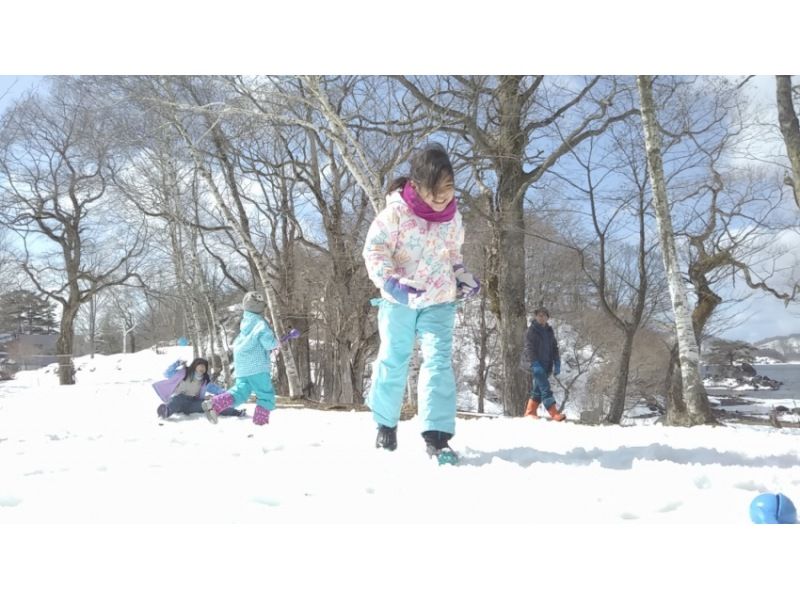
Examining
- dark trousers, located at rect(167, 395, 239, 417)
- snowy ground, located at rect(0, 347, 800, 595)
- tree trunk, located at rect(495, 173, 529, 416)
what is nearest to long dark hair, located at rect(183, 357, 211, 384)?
dark trousers, located at rect(167, 395, 239, 417)

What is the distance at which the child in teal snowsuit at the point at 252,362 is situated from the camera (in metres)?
4.65

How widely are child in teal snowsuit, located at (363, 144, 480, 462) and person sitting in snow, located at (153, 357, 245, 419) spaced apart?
298cm

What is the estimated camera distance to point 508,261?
7270 mm

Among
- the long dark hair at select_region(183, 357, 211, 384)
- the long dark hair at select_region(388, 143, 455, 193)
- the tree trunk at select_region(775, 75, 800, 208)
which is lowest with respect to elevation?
the long dark hair at select_region(183, 357, 211, 384)

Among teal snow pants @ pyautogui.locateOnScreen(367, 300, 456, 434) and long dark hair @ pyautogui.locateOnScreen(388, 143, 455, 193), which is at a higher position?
long dark hair @ pyautogui.locateOnScreen(388, 143, 455, 193)

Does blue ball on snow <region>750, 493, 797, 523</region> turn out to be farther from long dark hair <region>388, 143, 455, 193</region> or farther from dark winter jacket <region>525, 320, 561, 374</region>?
dark winter jacket <region>525, 320, 561, 374</region>

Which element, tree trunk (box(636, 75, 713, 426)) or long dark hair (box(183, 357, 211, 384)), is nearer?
tree trunk (box(636, 75, 713, 426))

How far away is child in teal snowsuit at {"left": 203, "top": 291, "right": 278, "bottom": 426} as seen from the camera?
4648mm

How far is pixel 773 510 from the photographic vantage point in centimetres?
165

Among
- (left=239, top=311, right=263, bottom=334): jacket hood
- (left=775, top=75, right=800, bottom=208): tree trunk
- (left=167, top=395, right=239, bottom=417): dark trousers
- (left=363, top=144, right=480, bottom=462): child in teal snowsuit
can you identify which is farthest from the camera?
(left=775, top=75, right=800, bottom=208): tree trunk

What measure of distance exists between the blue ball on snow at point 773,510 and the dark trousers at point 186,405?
14.6ft

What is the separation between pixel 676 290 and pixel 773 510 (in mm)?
3706

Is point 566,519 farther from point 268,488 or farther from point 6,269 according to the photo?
point 6,269
